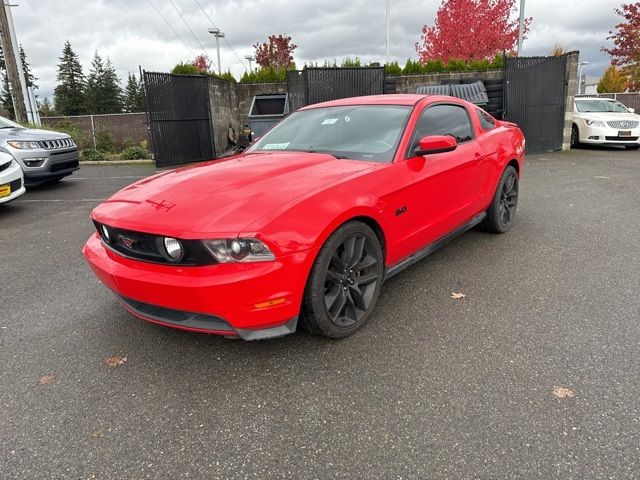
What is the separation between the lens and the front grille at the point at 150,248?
231 cm

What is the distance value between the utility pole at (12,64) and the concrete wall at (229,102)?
664 cm

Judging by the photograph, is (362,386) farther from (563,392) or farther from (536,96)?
(536,96)

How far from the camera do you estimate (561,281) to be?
3654mm

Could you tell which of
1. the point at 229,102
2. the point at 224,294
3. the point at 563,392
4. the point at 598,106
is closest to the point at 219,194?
the point at 224,294

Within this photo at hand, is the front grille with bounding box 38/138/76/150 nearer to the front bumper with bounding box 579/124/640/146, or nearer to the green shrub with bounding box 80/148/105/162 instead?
the green shrub with bounding box 80/148/105/162

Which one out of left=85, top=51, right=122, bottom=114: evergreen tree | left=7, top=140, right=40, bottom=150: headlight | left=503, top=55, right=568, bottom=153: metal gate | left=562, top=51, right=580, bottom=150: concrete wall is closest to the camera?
left=7, top=140, right=40, bottom=150: headlight

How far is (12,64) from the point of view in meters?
14.3

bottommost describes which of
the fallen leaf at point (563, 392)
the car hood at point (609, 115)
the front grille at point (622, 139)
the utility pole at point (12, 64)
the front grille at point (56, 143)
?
the fallen leaf at point (563, 392)

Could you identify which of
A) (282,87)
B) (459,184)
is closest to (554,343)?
(459,184)

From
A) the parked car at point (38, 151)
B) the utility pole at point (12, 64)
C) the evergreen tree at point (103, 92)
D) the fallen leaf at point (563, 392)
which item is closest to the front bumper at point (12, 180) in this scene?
the parked car at point (38, 151)

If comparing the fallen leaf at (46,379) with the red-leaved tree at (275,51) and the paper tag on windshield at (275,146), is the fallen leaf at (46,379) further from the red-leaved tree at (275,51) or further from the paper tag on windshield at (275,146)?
the red-leaved tree at (275,51)

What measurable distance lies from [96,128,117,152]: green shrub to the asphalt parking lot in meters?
13.4

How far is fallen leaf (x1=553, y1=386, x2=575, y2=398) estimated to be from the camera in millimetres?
2244

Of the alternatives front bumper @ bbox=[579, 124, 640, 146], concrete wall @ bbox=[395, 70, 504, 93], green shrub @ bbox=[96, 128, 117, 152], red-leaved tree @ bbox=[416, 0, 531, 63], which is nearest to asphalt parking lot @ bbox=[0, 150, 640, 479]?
concrete wall @ bbox=[395, 70, 504, 93]
